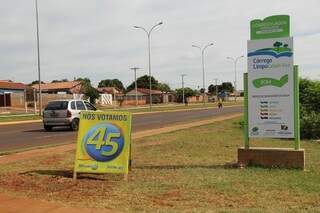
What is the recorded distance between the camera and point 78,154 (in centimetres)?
975

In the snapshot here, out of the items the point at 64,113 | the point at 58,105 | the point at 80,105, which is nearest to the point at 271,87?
the point at 64,113

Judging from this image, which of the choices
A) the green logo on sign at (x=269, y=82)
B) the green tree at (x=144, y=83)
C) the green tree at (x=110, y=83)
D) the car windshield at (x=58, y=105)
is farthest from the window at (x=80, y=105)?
the green tree at (x=110, y=83)

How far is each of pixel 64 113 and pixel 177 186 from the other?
739 inches

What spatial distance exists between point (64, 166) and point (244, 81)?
13.9 ft

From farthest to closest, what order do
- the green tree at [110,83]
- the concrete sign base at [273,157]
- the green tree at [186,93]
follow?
the green tree at [110,83], the green tree at [186,93], the concrete sign base at [273,157]

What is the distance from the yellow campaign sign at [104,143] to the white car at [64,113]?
1679cm

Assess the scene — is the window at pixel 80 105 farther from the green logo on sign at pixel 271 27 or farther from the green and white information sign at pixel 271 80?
the green logo on sign at pixel 271 27

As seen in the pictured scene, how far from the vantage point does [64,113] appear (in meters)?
26.8

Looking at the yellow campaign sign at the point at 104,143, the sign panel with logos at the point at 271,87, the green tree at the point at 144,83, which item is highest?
the green tree at the point at 144,83

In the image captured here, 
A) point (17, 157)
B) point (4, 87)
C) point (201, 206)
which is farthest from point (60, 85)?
point (201, 206)

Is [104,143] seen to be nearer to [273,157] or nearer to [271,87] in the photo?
[273,157]

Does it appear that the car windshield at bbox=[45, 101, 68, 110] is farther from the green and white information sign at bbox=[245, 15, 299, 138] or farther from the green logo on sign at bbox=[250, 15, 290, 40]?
the green logo on sign at bbox=[250, 15, 290, 40]

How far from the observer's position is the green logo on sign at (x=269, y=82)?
11.0 meters

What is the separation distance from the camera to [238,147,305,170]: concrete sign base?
10.5 meters
